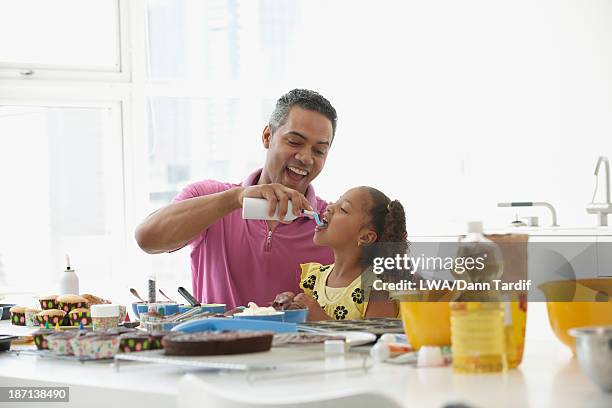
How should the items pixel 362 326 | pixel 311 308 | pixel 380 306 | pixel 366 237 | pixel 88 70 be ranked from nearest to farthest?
pixel 362 326, pixel 311 308, pixel 380 306, pixel 366 237, pixel 88 70

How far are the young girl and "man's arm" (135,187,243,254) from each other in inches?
10.9

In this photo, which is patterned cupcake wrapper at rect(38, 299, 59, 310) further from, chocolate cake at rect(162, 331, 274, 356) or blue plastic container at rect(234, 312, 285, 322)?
chocolate cake at rect(162, 331, 274, 356)

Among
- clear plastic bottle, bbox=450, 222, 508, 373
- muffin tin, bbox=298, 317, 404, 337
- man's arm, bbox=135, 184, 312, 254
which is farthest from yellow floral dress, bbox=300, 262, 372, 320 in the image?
clear plastic bottle, bbox=450, 222, 508, 373

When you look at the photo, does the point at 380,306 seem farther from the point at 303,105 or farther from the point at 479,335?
the point at 479,335

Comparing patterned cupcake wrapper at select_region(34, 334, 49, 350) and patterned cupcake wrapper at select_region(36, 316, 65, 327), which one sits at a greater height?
patterned cupcake wrapper at select_region(36, 316, 65, 327)

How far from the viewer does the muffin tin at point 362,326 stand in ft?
5.63

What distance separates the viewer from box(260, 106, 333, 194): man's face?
2.77m

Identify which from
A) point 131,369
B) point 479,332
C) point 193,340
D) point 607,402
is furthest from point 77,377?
point 607,402

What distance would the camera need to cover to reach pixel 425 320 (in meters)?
1.41

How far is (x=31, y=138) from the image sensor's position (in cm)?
466

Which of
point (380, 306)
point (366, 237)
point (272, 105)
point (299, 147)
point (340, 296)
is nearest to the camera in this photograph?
point (380, 306)

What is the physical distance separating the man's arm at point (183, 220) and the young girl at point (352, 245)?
0.91ft

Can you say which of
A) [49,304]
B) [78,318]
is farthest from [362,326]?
[49,304]

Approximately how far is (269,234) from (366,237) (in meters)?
0.40
